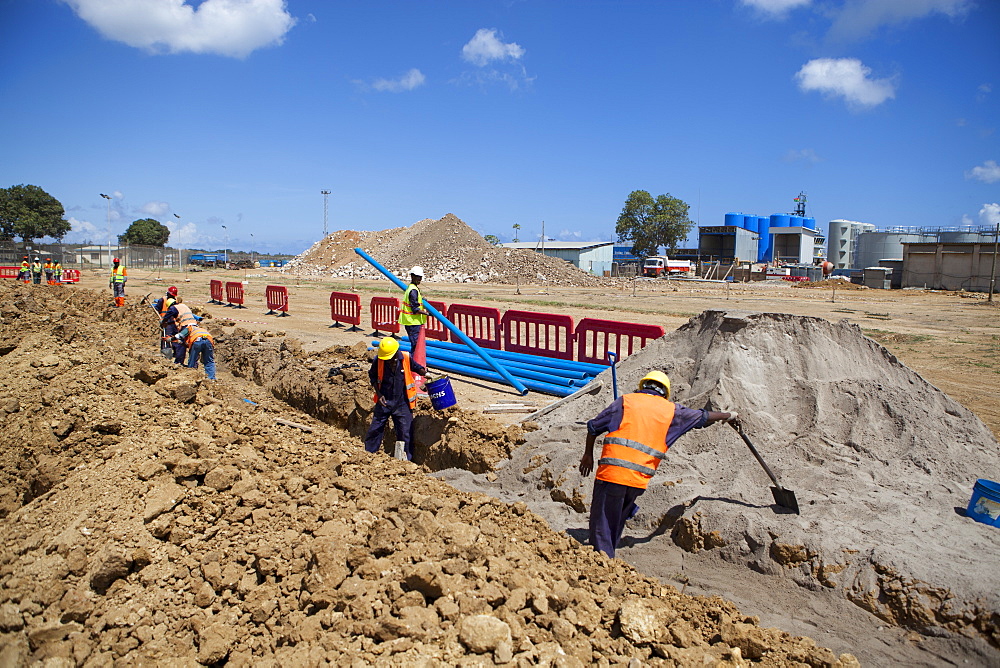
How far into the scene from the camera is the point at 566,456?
595 cm

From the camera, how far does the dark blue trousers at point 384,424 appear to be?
22.2 ft

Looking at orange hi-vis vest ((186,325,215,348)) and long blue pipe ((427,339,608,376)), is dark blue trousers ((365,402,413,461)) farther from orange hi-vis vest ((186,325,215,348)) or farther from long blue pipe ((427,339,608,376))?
orange hi-vis vest ((186,325,215,348))

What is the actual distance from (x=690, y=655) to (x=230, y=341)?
1132 cm

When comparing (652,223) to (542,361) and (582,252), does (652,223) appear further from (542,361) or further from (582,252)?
(542,361)

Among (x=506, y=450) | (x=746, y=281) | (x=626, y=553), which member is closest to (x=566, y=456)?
(x=506, y=450)

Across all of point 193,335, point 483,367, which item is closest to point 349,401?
point 483,367

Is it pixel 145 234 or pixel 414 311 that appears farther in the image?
pixel 145 234

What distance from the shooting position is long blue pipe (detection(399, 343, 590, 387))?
362 inches

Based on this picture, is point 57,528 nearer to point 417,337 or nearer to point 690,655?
point 690,655

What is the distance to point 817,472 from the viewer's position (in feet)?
16.6

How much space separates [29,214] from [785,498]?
8035 cm

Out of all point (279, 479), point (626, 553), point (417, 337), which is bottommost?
point (626, 553)

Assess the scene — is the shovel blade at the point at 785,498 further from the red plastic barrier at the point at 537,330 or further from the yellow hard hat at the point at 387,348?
the red plastic barrier at the point at 537,330

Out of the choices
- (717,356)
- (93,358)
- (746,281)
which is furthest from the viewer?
(746,281)
